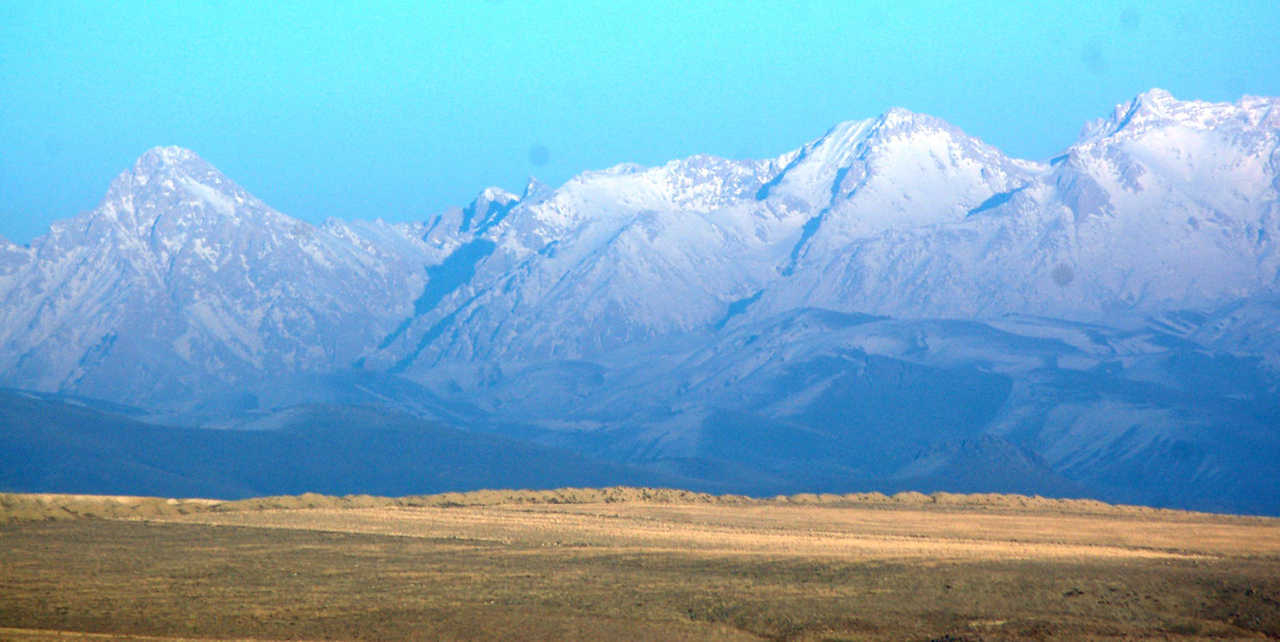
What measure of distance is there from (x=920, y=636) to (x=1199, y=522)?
46057mm

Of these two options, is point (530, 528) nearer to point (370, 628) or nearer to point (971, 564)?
point (971, 564)

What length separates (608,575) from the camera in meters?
51.0

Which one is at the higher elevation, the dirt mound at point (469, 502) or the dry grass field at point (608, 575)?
the dirt mound at point (469, 502)

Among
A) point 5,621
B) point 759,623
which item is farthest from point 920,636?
point 5,621

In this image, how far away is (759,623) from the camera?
4181 centimetres

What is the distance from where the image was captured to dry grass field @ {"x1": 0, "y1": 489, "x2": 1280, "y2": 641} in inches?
1639

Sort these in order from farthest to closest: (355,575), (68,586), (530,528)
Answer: (530,528) < (355,575) < (68,586)

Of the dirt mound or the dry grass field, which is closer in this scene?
the dry grass field

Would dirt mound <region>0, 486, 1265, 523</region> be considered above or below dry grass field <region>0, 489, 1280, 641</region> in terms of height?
above

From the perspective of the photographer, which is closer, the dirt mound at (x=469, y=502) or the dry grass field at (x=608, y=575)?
Result: the dry grass field at (x=608, y=575)

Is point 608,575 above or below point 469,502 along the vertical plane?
below

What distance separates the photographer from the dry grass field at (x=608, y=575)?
1639 inches

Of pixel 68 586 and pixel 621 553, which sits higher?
pixel 621 553

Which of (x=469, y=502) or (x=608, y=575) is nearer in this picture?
(x=608, y=575)
